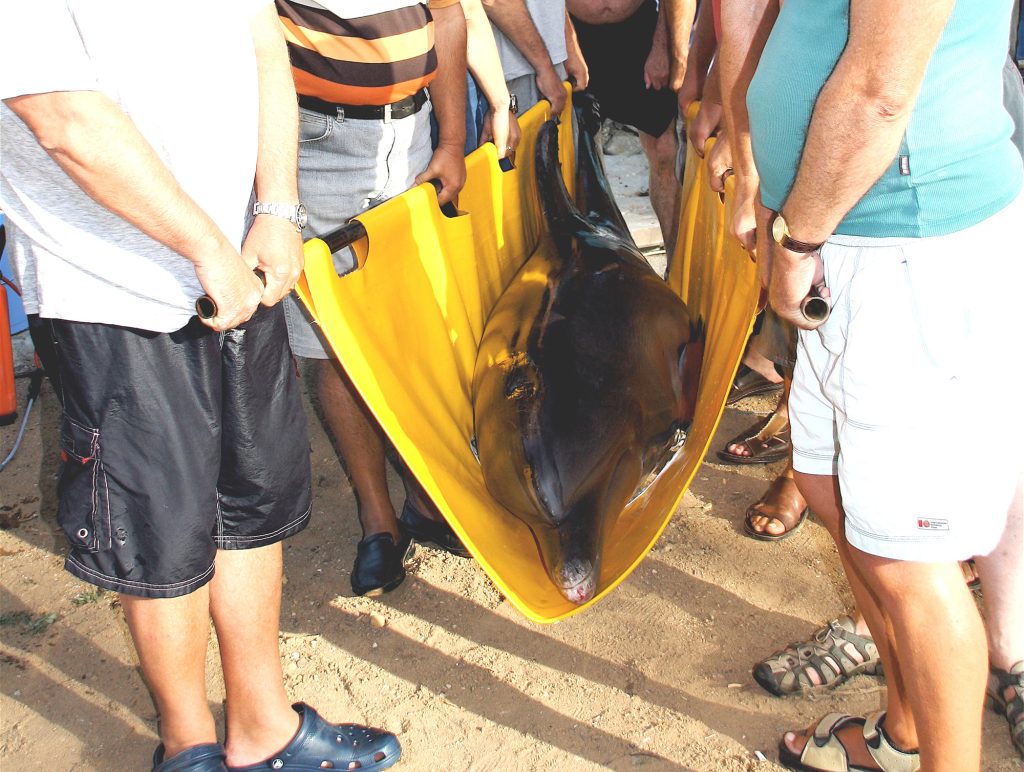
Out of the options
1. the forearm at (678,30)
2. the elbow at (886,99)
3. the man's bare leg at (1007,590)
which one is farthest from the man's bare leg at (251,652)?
the forearm at (678,30)

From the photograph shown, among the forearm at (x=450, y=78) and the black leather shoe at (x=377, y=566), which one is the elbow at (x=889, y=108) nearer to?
the forearm at (x=450, y=78)

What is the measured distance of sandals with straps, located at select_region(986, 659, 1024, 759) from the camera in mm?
2303

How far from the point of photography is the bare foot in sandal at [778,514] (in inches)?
125

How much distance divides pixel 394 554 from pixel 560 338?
0.94 meters

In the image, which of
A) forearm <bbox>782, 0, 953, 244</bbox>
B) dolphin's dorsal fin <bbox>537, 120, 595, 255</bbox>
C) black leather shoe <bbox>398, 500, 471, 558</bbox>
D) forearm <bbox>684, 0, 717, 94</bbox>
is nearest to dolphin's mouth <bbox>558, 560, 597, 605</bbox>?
black leather shoe <bbox>398, 500, 471, 558</bbox>

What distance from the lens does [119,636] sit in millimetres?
2902

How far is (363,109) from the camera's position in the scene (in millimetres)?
2752

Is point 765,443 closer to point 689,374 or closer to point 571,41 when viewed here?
point 689,374

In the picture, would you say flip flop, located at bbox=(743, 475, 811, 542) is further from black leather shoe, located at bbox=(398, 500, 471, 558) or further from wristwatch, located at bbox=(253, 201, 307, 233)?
wristwatch, located at bbox=(253, 201, 307, 233)

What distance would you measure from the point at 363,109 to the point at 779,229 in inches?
57.2

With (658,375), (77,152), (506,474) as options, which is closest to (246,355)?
(77,152)

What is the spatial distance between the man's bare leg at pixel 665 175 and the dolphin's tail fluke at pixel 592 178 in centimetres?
42

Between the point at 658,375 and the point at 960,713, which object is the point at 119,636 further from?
the point at 960,713

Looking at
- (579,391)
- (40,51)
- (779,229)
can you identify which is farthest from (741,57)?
(40,51)
